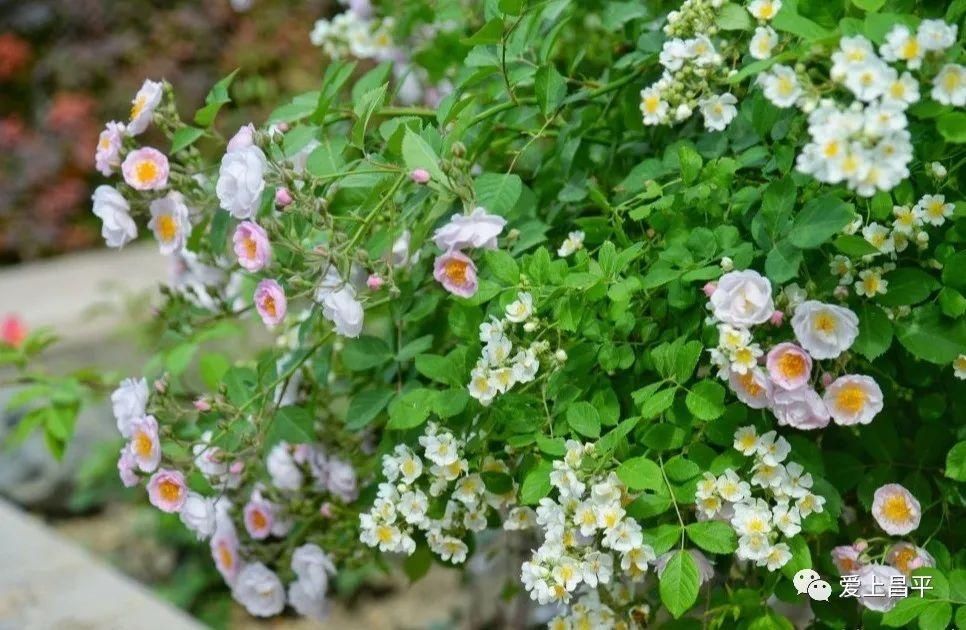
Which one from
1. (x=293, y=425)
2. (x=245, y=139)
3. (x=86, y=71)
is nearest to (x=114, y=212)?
(x=245, y=139)

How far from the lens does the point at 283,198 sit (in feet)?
3.86

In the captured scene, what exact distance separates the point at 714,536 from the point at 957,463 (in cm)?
25

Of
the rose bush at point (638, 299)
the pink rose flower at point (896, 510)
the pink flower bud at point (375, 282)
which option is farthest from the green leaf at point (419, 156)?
the pink rose flower at point (896, 510)

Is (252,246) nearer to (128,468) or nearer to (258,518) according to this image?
(128,468)

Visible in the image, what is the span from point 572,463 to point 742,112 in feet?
1.35

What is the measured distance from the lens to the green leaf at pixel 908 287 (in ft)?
3.66

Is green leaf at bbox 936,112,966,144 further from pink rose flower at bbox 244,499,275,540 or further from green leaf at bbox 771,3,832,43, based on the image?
pink rose flower at bbox 244,499,275,540

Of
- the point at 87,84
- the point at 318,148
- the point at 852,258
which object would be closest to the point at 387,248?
the point at 318,148

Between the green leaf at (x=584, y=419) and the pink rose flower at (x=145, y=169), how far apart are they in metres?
0.50

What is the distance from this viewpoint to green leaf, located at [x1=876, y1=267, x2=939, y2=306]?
112 centimetres

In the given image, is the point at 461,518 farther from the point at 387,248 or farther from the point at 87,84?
the point at 87,84

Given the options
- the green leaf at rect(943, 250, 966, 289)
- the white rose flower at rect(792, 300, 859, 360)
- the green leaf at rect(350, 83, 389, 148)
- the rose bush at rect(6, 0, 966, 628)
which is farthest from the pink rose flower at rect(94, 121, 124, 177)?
the green leaf at rect(943, 250, 966, 289)

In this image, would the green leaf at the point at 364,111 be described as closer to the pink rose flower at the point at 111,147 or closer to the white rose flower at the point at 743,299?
the pink rose flower at the point at 111,147

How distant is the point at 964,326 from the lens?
1.12 metres
